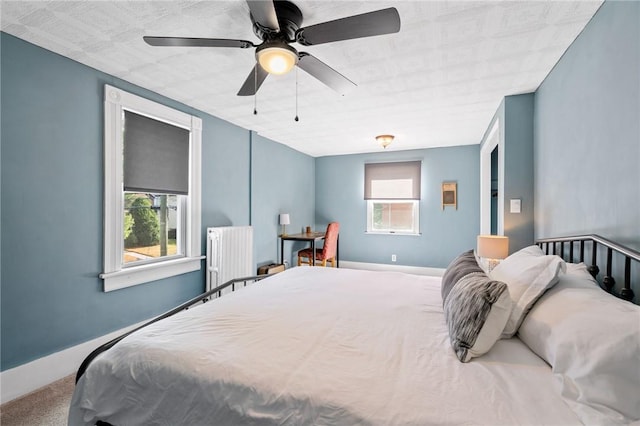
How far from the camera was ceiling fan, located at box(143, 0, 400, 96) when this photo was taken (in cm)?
139

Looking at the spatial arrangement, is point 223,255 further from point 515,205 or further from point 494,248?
point 515,205

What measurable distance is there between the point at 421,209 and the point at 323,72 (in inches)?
160

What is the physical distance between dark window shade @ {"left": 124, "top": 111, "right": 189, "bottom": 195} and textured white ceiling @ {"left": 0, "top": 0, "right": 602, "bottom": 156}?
37 cm

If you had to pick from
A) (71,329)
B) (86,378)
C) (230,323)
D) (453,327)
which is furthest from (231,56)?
(71,329)

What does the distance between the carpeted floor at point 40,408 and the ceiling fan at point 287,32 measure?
91.8 inches

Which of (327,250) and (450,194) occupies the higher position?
(450,194)

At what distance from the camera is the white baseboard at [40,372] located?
1.91 m

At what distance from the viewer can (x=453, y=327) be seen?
1.20m

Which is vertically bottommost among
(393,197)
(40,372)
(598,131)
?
(40,372)

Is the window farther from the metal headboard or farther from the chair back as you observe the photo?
the metal headboard

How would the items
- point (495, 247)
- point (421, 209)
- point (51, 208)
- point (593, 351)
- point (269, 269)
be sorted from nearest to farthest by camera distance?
point (593, 351), point (51, 208), point (495, 247), point (269, 269), point (421, 209)

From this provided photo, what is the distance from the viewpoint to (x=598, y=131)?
1.60 meters

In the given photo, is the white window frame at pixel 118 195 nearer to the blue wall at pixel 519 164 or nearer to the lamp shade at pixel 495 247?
the lamp shade at pixel 495 247

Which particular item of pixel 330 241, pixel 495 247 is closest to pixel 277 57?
pixel 495 247
